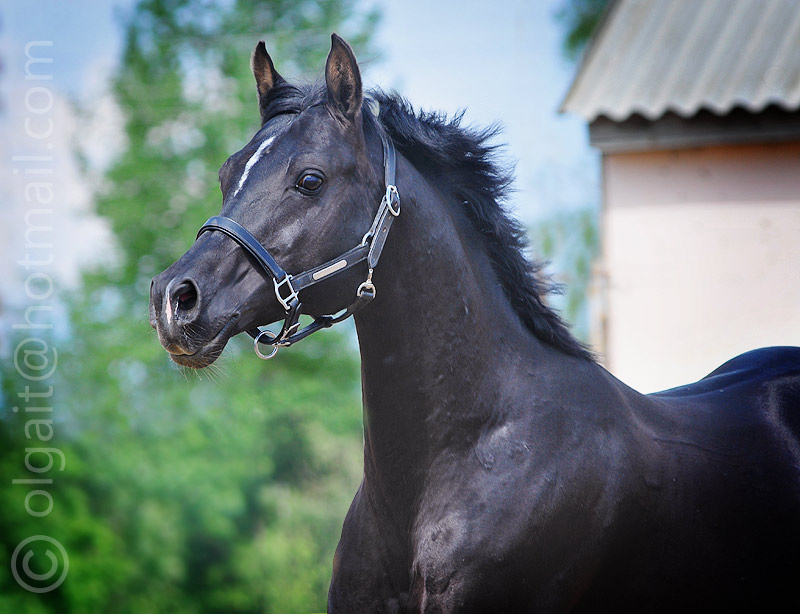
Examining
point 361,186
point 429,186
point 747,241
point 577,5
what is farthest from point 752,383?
point 577,5

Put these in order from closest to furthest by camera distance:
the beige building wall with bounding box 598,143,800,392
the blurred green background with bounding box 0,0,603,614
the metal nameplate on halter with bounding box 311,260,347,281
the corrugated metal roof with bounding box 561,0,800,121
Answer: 1. the metal nameplate on halter with bounding box 311,260,347,281
2. the beige building wall with bounding box 598,143,800,392
3. the corrugated metal roof with bounding box 561,0,800,121
4. the blurred green background with bounding box 0,0,603,614

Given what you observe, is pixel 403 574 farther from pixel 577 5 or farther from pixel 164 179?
pixel 577 5

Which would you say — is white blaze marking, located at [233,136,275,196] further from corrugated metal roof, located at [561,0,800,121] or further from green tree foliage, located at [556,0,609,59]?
green tree foliage, located at [556,0,609,59]

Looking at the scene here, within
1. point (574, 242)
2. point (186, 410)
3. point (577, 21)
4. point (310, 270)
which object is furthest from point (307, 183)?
point (577, 21)

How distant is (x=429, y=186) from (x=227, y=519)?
42.1 feet

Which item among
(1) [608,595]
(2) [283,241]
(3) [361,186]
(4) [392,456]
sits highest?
(3) [361,186]

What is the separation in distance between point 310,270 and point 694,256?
4.48m

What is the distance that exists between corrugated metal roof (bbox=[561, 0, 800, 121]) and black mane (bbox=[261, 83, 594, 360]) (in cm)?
399

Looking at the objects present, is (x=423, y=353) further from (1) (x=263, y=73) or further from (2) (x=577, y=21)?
(2) (x=577, y=21)

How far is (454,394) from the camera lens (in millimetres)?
2643

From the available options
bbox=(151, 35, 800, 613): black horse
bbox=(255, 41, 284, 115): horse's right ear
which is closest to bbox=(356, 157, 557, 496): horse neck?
bbox=(151, 35, 800, 613): black horse

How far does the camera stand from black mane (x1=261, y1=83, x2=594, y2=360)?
2885 mm

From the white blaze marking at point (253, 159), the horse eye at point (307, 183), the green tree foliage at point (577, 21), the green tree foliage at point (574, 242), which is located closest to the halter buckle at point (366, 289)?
the horse eye at point (307, 183)

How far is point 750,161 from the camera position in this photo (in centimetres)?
621
